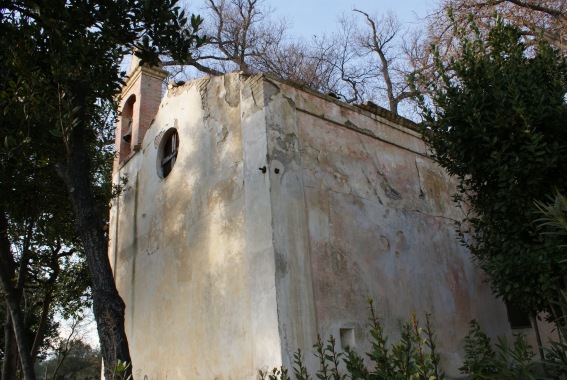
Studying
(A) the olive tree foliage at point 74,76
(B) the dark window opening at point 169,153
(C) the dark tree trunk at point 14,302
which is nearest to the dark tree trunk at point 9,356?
(C) the dark tree trunk at point 14,302

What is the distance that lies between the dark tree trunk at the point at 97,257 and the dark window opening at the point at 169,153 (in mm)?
2196

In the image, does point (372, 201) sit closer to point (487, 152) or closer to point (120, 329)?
point (487, 152)

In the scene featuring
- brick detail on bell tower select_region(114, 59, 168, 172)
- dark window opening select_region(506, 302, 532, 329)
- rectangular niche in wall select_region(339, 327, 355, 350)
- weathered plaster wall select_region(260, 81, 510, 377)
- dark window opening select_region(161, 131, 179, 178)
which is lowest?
rectangular niche in wall select_region(339, 327, 355, 350)

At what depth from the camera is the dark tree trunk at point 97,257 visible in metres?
5.88

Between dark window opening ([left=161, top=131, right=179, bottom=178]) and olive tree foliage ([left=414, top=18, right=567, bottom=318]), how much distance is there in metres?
4.69

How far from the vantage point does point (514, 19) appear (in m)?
11.7

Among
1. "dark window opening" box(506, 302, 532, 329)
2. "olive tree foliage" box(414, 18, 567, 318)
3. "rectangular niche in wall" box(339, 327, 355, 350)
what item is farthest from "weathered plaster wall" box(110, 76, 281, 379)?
"dark window opening" box(506, 302, 532, 329)

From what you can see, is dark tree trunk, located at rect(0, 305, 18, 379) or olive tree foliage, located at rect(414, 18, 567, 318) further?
dark tree trunk, located at rect(0, 305, 18, 379)

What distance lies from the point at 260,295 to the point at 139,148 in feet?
17.9

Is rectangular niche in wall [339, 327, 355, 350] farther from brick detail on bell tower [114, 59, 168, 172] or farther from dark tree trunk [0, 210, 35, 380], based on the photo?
brick detail on bell tower [114, 59, 168, 172]

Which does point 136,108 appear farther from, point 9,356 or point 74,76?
point 9,356

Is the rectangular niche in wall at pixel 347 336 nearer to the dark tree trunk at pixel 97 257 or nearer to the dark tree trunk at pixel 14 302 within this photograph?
the dark tree trunk at pixel 97 257

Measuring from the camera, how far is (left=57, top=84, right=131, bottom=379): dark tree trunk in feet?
19.3

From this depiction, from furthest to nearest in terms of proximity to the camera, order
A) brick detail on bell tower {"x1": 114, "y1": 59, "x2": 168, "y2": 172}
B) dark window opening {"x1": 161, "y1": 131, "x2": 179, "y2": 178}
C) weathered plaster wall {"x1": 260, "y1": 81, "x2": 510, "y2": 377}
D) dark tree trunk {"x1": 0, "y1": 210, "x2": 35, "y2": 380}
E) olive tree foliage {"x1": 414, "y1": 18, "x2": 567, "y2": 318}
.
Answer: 1. brick detail on bell tower {"x1": 114, "y1": 59, "x2": 168, "y2": 172}
2. dark window opening {"x1": 161, "y1": 131, "x2": 179, "y2": 178}
3. dark tree trunk {"x1": 0, "y1": 210, "x2": 35, "y2": 380}
4. weathered plaster wall {"x1": 260, "y1": 81, "x2": 510, "y2": 377}
5. olive tree foliage {"x1": 414, "y1": 18, "x2": 567, "y2": 318}
